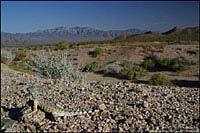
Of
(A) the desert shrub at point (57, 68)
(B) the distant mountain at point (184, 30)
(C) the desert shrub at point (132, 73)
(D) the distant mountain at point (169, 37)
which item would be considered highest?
(B) the distant mountain at point (184, 30)

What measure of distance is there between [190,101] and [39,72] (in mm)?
8294

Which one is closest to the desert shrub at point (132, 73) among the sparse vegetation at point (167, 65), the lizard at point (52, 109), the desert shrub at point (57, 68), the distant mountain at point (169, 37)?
the sparse vegetation at point (167, 65)

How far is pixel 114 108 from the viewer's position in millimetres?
7438

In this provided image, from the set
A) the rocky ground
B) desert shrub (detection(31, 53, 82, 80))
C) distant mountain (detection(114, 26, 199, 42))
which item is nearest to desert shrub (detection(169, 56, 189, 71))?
desert shrub (detection(31, 53, 82, 80))

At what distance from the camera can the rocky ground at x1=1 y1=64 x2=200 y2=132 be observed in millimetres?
6500

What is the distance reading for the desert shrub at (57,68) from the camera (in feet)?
46.0

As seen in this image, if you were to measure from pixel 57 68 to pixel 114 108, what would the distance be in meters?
6.99

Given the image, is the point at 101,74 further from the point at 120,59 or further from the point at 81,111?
the point at 81,111

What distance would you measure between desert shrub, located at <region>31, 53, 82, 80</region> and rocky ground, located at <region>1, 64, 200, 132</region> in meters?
3.95

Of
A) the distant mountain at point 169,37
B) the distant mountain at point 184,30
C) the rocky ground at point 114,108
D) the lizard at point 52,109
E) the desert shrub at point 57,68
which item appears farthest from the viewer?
the distant mountain at point 184,30

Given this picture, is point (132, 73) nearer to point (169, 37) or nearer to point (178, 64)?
point (178, 64)

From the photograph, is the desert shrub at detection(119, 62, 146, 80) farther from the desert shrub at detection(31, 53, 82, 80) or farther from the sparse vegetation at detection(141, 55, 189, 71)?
the desert shrub at detection(31, 53, 82, 80)

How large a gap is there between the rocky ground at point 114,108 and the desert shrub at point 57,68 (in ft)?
13.0

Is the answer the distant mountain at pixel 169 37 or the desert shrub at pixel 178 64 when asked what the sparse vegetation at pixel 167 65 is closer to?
the desert shrub at pixel 178 64
